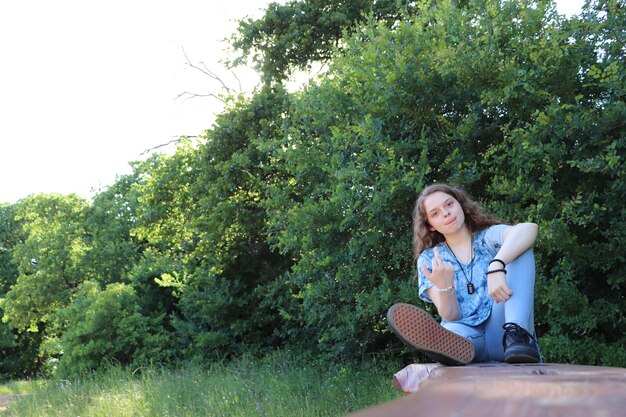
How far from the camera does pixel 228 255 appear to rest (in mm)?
12000

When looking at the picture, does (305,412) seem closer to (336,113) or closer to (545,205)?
(545,205)

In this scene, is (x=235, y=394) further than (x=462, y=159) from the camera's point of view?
Yes

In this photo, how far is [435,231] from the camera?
3.90 metres

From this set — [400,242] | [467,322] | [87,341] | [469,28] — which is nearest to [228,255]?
[87,341]

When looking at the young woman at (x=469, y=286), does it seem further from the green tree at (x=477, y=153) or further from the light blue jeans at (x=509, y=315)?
the green tree at (x=477, y=153)

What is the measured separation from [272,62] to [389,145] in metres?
8.06

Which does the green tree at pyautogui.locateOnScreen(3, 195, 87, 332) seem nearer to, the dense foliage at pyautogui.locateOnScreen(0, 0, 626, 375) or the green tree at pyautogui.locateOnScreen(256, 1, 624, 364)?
the dense foliage at pyautogui.locateOnScreen(0, 0, 626, 375)

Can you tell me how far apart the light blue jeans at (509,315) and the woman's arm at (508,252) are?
0.03 m

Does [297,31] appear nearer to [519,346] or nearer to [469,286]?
[469,286]

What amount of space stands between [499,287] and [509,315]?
0.13 metres

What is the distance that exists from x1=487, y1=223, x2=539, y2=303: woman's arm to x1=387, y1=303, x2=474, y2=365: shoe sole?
41cm

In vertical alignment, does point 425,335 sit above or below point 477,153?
below

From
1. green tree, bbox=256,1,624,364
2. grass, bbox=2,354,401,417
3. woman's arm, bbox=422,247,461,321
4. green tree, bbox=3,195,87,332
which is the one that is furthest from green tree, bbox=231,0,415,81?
green tree, bbox=3,195,87,332

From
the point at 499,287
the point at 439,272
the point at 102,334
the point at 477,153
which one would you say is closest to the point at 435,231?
the point at 439,272
